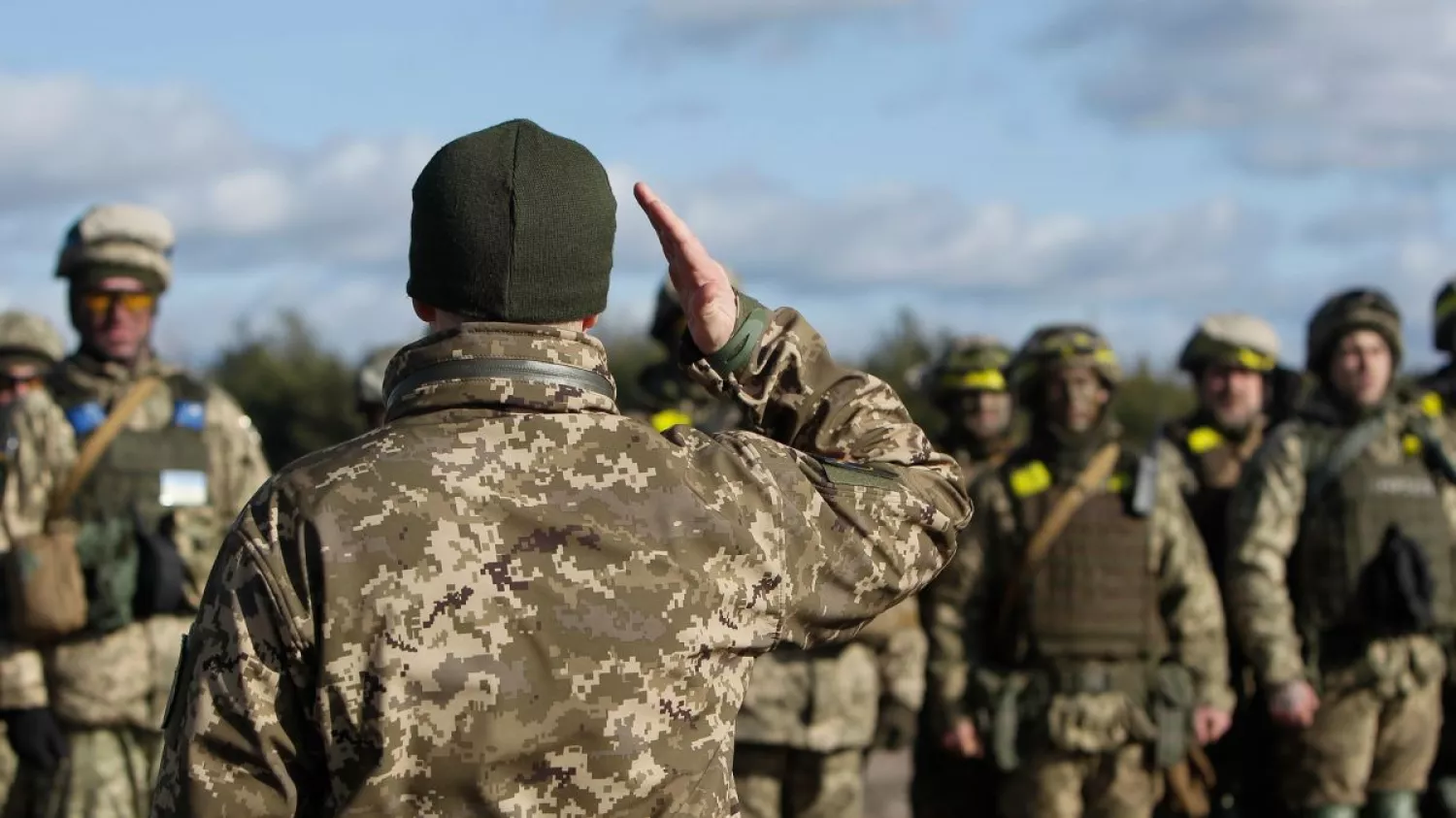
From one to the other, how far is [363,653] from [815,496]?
71cm

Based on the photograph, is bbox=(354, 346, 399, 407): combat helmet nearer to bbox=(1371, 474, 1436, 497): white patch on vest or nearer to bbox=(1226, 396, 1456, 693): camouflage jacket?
bbox=(1226, 396, 1456, 693): camouflage jacket

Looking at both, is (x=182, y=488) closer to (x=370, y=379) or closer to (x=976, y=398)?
(x=370, y=379)

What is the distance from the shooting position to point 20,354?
34.1ft

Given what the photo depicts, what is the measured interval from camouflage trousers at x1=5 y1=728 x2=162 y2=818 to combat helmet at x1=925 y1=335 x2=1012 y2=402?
4.16 m

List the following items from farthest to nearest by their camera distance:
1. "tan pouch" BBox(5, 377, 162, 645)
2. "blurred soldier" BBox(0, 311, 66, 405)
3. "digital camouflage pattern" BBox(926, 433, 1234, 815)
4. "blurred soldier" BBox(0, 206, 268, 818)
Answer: "blurred soldier" BBox(0, 311, 66, 405)
"digital camouflage pattern" BBox(926, 433, 1234, 815)
"blurred soldier" BBox(0, 206, 268, 818)
"tan pouch" BBox(5, 377, 162, 645)

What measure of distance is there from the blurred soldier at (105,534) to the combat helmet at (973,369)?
355cm

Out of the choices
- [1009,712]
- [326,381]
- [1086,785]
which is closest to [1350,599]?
[1086,785]

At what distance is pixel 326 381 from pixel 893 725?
17913 mm

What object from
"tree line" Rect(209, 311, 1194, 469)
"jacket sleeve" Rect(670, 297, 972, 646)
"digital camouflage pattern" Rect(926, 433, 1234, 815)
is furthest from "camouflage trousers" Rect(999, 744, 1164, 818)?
"tree line" Rect(209, 311, 1194, 469)

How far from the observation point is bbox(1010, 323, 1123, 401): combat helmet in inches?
340

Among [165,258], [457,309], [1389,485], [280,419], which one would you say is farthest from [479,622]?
[280,419]

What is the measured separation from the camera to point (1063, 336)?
863 centimetres

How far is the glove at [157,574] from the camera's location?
25.6 feet

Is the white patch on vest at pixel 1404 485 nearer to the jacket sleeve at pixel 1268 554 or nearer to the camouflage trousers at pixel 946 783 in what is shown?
the jacket sleeve at pixel 1268 554
